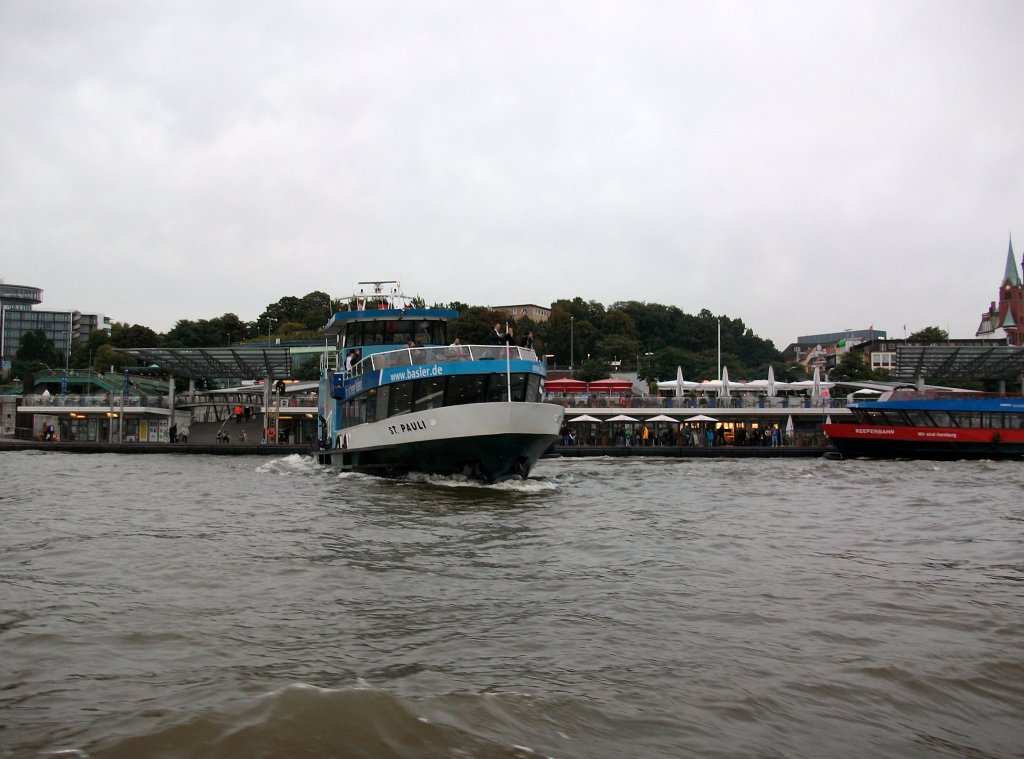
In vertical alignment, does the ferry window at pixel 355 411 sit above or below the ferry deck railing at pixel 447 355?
below

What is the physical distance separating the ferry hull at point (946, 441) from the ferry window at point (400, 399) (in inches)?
1027

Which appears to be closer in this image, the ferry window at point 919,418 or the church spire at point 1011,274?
the ferry window at point 919,418

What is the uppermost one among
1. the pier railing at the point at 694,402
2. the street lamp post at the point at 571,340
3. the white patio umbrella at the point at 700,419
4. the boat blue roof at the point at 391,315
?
the street lamp post at the point at 571,340

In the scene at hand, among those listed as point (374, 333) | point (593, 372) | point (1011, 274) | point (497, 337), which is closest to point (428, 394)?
point (497, 337)

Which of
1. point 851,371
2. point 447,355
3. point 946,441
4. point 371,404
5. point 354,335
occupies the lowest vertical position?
point 946,441

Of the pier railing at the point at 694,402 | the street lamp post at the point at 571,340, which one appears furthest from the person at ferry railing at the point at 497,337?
the street lamp post at the point at 571,340

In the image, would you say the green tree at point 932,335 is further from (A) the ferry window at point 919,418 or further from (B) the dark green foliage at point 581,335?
(A) the ferry window at point 919,418

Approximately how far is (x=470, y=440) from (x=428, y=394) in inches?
72.3

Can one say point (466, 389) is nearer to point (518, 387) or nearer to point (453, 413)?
point (453, 413)

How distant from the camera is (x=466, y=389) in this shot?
2162 centimetres

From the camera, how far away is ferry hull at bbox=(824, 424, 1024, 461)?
4025cm

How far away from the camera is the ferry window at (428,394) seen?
2183 centimetres

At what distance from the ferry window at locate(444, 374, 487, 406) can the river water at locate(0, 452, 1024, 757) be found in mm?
7000

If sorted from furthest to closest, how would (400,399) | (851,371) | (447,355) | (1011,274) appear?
(1011,274) < (851,371) < (400,399) < (447,355)
